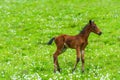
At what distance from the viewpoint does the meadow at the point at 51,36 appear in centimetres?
1722

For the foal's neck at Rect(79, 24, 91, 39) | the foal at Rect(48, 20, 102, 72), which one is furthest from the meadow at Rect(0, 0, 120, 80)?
the foal's neck at Rect(79, 24, 91, 39)

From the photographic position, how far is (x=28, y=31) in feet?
98.2

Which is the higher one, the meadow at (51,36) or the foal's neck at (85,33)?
the foal's neck at (85,33)

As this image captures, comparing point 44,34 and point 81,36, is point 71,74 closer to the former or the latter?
point 81,36

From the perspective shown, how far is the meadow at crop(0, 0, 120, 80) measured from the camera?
17219mm

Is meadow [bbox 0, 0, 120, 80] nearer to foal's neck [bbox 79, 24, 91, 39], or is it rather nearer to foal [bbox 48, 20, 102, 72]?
foal [bbox 48, 20, 102, 72]

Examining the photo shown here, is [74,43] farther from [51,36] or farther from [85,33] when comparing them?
[51,36]

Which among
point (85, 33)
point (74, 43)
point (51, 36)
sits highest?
point (85, 33)

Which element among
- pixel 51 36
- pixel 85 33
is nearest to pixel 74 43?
pixel 85 33

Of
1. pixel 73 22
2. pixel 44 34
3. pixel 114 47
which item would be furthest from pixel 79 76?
pixel 73 22

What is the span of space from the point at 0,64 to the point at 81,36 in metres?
5.29

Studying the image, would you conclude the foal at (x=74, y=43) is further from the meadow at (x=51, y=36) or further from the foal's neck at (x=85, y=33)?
the meadow at (x=51, y=36)

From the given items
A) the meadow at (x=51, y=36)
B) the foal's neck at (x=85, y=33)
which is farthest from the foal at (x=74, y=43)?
the meadow at (x=51, y=36)

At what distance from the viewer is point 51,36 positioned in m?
27.9
